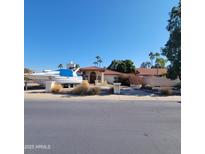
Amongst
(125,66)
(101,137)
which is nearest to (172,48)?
(101,137)

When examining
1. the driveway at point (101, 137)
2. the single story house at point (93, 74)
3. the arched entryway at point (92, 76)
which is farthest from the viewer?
the arched entryway at point (92, 76)

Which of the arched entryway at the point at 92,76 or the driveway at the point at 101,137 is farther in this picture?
the arched entryway at the point at 92,76

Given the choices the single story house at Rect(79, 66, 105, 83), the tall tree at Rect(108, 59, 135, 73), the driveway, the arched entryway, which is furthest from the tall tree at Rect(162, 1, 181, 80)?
the tall tree at Rect(108, 59, 135, 73)

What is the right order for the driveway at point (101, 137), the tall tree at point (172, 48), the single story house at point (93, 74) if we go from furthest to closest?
the single story house at point (93, 74) < the tall tree at point (172, 48) < the driveway at point (101, 137)

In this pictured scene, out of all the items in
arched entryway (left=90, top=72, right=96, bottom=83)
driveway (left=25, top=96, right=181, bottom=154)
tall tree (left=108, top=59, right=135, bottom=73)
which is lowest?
driveway (left=25, top=96, right=181, bottom=154)

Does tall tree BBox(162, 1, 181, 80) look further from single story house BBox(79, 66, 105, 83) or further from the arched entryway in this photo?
the arched entryway

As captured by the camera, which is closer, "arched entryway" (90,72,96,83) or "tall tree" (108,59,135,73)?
"arched entryway" (90,72,96,83)

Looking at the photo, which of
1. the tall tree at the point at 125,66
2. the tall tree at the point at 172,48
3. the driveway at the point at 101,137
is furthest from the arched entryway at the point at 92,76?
the driveway at the point at 101,137

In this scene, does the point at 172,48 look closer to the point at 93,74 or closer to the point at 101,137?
the point at 93,74

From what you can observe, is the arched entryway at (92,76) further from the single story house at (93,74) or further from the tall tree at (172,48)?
the tall tree at (172,48)

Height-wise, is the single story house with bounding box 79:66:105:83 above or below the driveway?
above
